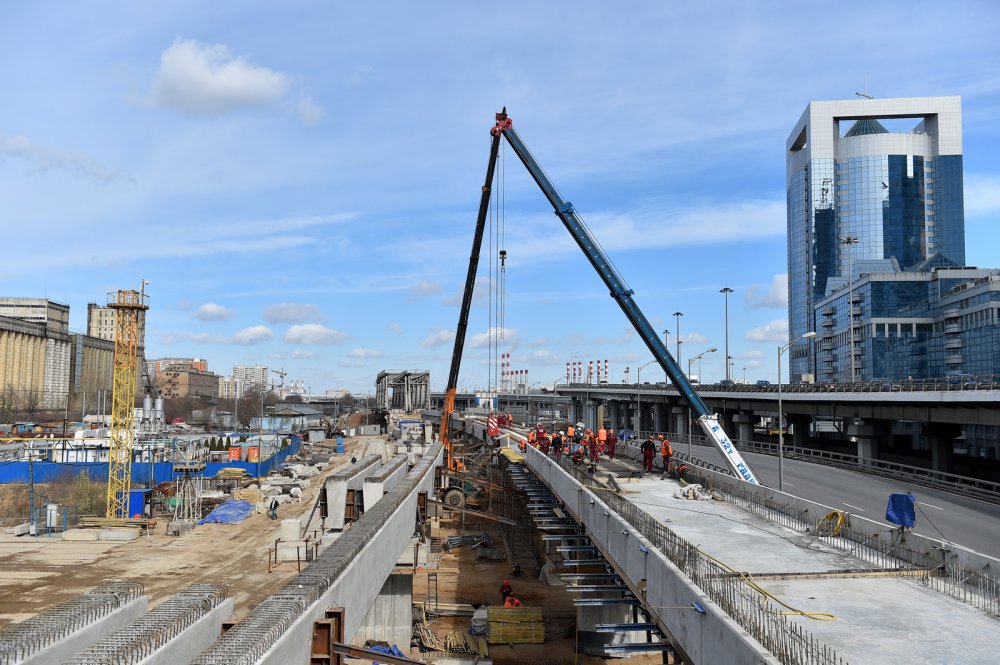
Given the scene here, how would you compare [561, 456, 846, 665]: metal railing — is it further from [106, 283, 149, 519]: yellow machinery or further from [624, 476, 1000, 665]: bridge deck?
[106, 283, 149, 519]: yellow machinery

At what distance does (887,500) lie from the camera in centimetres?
3152

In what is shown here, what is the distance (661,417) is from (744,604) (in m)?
96.0

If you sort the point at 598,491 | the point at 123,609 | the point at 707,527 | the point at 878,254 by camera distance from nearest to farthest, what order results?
the point at 123,609 → the point at 707,527 → the point at 598,491 → the point at 878,254

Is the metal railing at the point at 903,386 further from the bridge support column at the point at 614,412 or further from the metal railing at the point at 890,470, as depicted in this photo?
the bridge support column at the point at 614,412

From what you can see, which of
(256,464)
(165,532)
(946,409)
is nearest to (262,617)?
(165,532)

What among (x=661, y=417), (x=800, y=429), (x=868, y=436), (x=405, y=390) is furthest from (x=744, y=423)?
(x=405, y=390)

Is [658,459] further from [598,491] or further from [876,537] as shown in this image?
[876,537]

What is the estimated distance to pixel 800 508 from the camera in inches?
875

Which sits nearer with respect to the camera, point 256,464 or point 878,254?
point 256,464

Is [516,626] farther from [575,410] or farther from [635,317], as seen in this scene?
[575,410]

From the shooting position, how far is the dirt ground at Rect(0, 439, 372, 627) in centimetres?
2950

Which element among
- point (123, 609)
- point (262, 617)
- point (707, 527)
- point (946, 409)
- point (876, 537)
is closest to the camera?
point (262, 617)

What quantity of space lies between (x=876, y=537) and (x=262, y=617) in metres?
14.6

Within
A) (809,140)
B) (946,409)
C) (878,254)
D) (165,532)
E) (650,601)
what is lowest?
(165,532)
